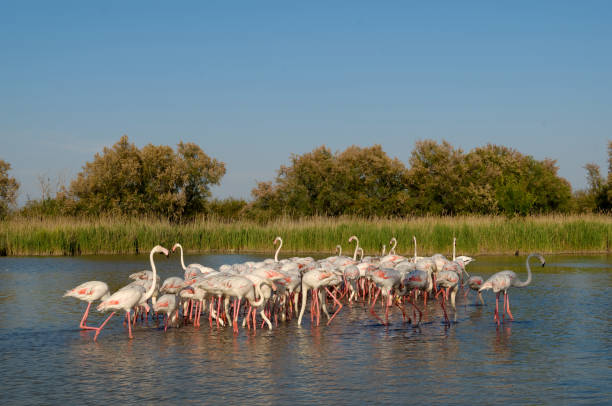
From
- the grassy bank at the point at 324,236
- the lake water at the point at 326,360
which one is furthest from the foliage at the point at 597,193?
the lake water at the point at 326,360

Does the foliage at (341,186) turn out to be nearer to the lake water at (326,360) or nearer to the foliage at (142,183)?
the foliage at (142,183)

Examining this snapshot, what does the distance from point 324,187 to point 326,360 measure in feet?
148

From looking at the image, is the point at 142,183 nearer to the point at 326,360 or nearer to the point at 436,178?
the point at 436,178

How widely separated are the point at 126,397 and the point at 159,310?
14.9 feet

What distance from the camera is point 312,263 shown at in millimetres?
16625

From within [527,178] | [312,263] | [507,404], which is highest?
[527,178]

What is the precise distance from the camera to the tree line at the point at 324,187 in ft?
174

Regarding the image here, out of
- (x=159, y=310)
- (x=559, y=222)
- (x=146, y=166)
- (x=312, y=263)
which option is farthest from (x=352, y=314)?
(x=146, y=166)

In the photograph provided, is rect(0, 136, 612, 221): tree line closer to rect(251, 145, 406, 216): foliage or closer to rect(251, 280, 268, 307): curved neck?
rect(251, 145, 406, 216): foliage

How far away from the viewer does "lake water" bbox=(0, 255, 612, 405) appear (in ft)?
27.7

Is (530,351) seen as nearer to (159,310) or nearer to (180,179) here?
(159,310)

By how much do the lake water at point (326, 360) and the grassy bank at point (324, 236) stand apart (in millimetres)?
17298

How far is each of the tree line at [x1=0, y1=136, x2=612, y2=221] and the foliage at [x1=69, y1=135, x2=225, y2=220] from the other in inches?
3.1

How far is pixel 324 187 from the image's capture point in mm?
55156
